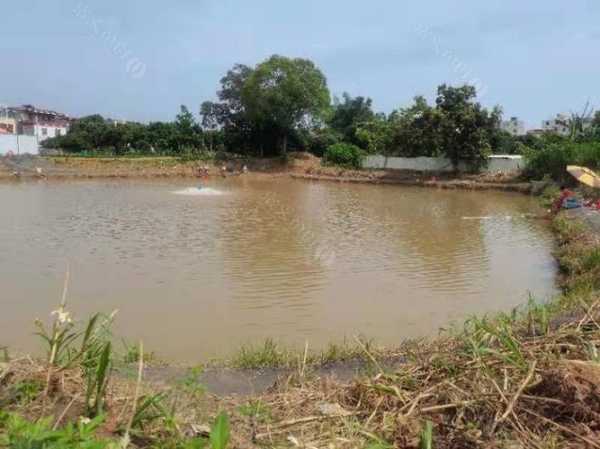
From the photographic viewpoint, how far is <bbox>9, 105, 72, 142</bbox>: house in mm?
54728

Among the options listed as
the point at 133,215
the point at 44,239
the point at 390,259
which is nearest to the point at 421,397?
the point at 390,259

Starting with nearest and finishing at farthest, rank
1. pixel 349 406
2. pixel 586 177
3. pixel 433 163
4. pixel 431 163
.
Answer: pixel 349 406
pixel 586 177
pixel 433 163
pixel 431 163

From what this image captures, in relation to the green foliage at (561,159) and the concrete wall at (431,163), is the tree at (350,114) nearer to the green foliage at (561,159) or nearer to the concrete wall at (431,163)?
the concrete wall at (431,163)

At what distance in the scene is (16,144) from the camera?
38000 mm

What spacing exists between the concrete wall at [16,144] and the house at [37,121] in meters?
12.7

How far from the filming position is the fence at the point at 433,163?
2953 centimetres

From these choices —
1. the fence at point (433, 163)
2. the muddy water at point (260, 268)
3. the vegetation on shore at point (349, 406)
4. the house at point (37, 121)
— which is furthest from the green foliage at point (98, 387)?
the house at point (37, 121)

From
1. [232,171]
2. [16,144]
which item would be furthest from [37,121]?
[232,171]

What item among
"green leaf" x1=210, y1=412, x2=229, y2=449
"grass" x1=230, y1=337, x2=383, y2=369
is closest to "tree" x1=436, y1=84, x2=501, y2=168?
"grass" x1=230, y1=337, x2=383, y2=369

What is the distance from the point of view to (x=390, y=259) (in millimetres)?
10656

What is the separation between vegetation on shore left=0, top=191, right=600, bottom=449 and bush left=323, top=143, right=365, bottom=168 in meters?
31.4

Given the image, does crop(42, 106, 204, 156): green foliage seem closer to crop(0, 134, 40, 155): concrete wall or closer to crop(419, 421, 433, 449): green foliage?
crop(0, 134, 40, 155): concrete wall

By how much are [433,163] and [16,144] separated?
26385 millimetres

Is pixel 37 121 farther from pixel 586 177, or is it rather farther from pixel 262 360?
pixel 262 360
